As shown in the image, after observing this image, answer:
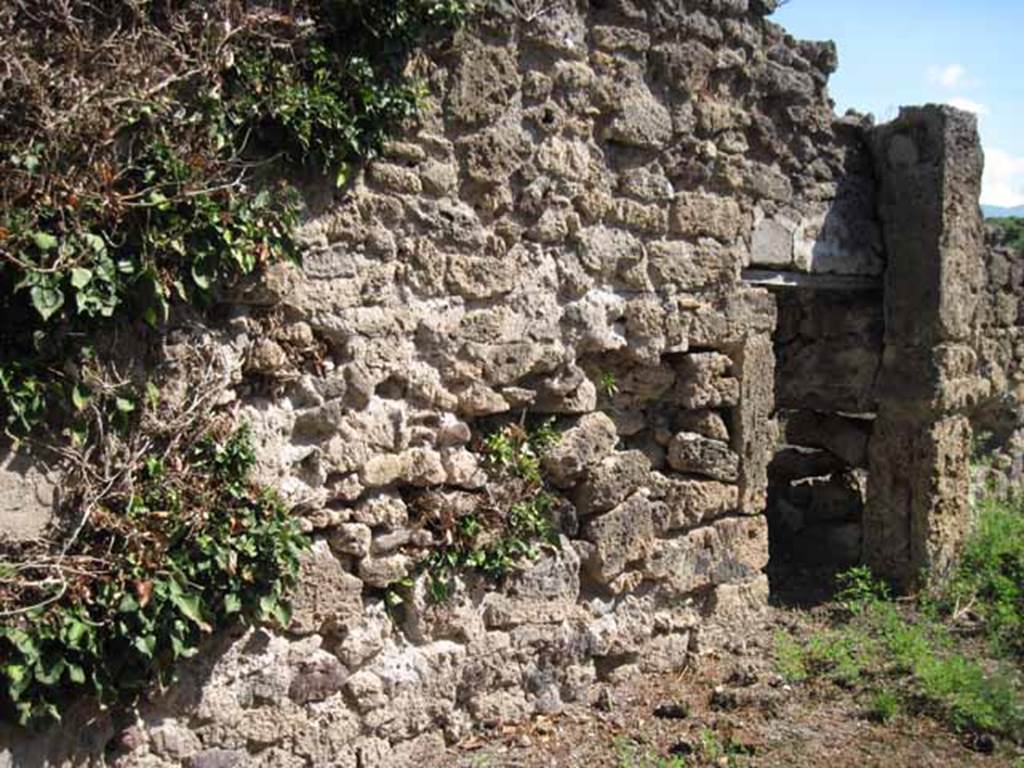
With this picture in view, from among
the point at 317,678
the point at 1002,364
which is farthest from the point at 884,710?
the point at 1002,364

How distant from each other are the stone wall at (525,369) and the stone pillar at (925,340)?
1.78ft

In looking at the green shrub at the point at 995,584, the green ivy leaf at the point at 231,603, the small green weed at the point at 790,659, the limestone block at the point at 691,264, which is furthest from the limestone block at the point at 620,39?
the green shrub at the point at 995,584

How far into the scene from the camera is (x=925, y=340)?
583cm

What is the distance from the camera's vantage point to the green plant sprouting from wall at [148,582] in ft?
9.30

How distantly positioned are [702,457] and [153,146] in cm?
277

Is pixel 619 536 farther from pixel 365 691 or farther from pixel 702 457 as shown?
pixel 365 691

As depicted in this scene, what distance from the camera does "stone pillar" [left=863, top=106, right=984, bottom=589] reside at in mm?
5746

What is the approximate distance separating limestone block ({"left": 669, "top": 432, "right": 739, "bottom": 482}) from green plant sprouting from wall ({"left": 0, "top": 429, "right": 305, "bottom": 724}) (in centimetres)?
199

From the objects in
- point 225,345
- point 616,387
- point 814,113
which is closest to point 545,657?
point 616,387

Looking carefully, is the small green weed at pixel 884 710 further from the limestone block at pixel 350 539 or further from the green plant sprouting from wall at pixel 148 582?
the green plant sprouting from wall at pixel 148 582

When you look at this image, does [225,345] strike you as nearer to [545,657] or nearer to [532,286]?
[532,286]

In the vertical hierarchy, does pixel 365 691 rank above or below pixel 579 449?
below

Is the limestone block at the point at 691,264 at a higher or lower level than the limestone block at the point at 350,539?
higher

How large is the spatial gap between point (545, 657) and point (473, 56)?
7.52ft
